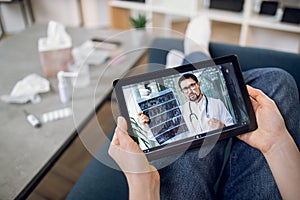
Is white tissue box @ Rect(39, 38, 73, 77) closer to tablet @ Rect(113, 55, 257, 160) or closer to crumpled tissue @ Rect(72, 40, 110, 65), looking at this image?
crumpled tissue @ Rect(72, 40, 110, 65)

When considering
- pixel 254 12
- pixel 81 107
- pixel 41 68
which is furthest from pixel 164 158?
pixel 254 12

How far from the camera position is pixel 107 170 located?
0.92m

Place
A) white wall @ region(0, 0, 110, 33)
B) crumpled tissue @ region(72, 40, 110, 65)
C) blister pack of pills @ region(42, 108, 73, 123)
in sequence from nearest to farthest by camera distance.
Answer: blister pack of pills @ region(42, 108, 73, 123) → crumpled tissue @ region(72, 40, 110, 65) → white wall @ region(0, 0, 110, 33)

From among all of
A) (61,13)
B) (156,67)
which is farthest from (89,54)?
(61,13)

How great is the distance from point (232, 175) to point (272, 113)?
0.63 feet

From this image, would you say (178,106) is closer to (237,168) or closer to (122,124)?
(122,124)

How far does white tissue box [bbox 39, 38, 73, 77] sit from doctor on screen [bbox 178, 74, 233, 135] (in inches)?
25.5

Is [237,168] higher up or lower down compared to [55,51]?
lower down

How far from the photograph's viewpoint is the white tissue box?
115 cm

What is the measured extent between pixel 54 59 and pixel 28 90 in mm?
166

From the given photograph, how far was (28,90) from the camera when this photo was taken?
1079 mm

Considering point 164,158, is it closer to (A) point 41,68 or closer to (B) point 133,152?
(B) point 133,152

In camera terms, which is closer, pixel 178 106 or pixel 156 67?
pixel 178 106

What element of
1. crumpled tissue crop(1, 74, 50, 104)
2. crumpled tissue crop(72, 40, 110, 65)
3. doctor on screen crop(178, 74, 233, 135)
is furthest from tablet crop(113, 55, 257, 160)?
crumpled tissue crop(72, 40, 110, 65)
